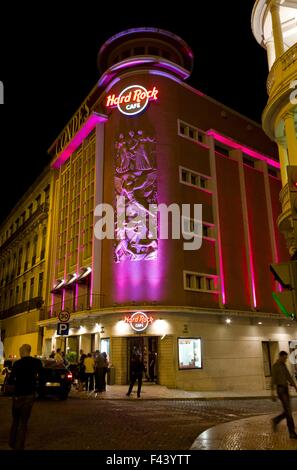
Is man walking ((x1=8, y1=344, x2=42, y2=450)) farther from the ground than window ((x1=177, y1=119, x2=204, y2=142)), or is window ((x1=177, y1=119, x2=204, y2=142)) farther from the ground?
window ((x1=177, y1=119, x2=204, y2=142))

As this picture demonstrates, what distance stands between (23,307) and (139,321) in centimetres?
2138

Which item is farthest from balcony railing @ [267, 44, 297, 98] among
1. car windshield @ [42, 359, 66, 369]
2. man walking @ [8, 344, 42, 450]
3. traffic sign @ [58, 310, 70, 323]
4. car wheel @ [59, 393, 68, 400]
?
car wheel @ [59, 393, 68, 400]

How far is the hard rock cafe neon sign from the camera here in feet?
86.0

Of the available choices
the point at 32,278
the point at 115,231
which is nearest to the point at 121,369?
the point at 115,231

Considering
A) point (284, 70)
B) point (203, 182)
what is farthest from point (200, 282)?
point (284, 70)

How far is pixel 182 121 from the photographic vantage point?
26.9 metres

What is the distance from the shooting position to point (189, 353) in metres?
22.5

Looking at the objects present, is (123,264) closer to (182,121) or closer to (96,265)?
(96,265)

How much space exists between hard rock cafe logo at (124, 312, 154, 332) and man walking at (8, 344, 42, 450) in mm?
15052

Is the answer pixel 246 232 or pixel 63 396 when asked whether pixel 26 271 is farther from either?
pixel 63 396

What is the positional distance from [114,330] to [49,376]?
6.75 metres

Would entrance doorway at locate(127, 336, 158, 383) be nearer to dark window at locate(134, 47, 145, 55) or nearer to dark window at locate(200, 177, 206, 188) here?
dark window at locate(200, 177, 206, 188)

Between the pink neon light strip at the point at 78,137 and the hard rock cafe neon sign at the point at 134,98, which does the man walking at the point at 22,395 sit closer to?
the hard rock cafe neon sign at the point at 134,98

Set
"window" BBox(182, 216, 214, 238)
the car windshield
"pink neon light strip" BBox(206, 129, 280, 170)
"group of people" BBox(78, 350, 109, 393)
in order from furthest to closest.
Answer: "pink neon light strip" BBox(206, 129, 280, 170) < "window" BBox(182, 216, 214, 238) < "group of people" BBox(78, 350, 109, 393) < the car windshield
